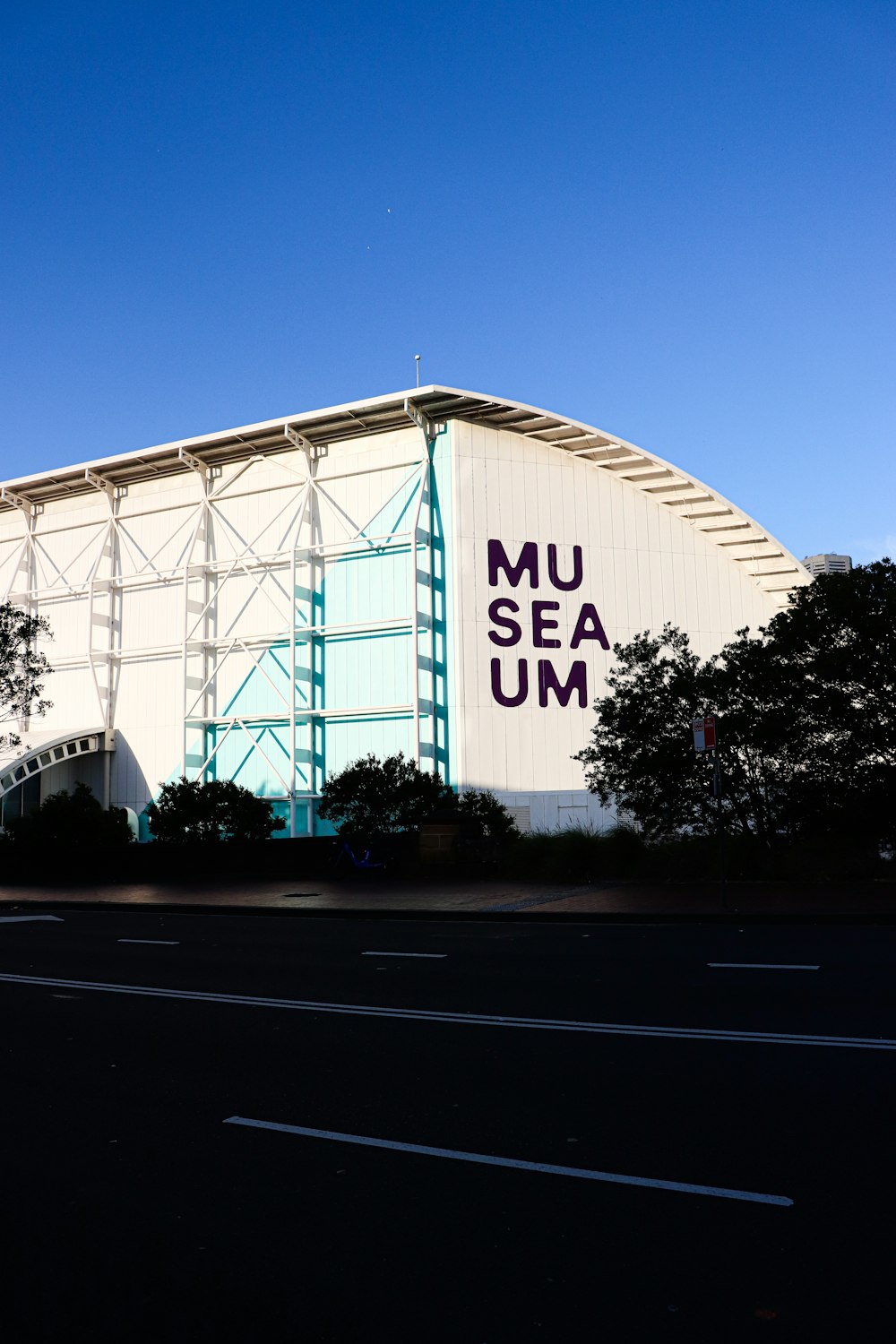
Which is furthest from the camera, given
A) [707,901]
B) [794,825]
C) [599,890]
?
[794,825]

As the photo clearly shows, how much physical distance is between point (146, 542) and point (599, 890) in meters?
29.0

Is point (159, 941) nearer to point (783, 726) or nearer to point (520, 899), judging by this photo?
point (520, 899)

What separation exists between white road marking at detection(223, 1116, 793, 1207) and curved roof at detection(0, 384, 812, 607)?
32742mm

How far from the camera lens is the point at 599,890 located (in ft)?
62.3

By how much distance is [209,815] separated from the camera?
29.7m

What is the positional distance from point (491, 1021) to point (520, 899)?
10.3 m

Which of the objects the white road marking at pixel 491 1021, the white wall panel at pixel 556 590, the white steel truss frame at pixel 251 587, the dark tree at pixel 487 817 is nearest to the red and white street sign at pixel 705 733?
the dark tree at pixel 487 817

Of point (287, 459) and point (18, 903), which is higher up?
point (287, 459)

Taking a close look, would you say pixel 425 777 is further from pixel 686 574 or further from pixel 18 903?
pixel 686 574

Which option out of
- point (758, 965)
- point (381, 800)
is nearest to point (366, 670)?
point (381, 800)

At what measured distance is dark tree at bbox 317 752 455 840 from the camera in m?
27.5

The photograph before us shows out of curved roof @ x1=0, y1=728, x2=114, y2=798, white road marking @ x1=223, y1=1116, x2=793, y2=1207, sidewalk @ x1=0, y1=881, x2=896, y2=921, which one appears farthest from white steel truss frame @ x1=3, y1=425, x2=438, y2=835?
white road marking @ x1=223, y1=1116, x2=793, y2=1207

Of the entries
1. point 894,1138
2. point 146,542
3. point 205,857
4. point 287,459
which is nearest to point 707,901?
point 894,1138

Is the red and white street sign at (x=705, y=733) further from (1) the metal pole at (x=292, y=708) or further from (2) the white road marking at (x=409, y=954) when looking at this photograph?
(1) the metal pole at (x=292, y=708)
